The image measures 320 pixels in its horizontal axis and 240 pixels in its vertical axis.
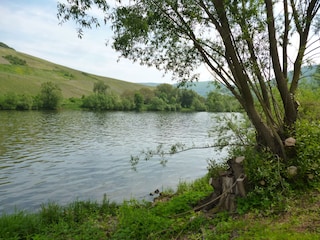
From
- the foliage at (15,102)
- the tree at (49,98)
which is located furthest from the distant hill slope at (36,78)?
the foliage at (15,102)

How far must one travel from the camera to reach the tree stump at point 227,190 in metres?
7.28

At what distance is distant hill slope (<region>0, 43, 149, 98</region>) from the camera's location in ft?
363

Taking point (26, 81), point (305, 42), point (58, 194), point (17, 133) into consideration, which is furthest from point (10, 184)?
point (26, 81)

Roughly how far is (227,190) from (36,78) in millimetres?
143870

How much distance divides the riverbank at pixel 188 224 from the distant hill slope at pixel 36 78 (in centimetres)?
10030

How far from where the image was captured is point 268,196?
23.0ft

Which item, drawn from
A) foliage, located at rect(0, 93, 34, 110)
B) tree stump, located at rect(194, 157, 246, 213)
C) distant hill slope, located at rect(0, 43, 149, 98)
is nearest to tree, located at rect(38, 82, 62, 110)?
foliage, located at rect(0, 93, 34, 110)

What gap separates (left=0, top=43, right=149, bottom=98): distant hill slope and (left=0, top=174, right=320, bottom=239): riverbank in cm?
10030

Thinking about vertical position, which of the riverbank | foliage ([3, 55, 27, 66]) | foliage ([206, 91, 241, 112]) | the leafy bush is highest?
foliage ([3, 55, 27, 66])

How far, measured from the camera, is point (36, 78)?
444 feet

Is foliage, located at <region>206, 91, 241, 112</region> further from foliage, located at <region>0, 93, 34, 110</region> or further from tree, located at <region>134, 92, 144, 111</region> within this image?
tree, located at <region>134, 92, 144, 111</region>

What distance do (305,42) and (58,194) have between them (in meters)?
14.0

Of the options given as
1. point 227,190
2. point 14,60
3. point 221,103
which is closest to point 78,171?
point 221,103

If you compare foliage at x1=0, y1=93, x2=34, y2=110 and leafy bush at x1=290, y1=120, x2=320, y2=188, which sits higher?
leafy bush at x1=290, y1=120, x2=320, y2=188
